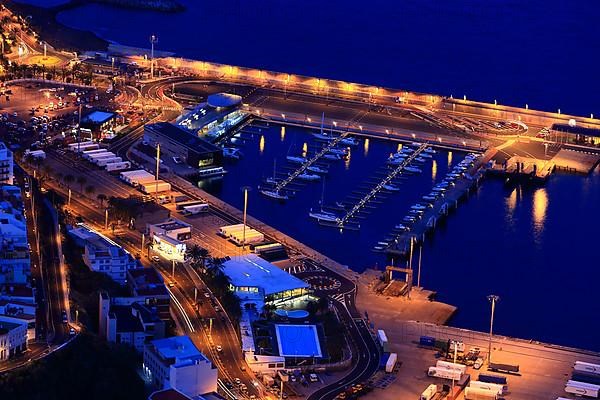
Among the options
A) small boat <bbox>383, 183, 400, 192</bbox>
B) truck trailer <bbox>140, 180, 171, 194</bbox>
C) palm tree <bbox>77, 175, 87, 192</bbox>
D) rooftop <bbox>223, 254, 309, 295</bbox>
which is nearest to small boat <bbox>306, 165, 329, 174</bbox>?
small boat <bbox>383, 183, 400, 192</bbox>

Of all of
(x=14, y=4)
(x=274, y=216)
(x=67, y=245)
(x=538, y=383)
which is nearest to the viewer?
(x=538, y=383)

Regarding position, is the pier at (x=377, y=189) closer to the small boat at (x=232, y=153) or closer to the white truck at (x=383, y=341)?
the small boat at (x=232, y=153)

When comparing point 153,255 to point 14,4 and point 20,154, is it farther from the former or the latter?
point 14,4

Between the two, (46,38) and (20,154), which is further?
(46,38)

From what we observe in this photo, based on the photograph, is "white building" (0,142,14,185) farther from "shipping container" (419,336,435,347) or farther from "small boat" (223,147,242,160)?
"shipping container" (419,336,435,347)

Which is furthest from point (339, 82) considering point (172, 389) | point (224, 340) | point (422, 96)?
point (172, 389)
